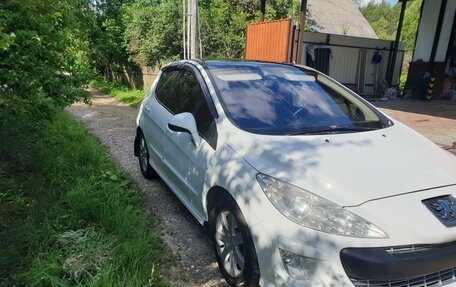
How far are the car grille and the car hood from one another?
1.44 ft

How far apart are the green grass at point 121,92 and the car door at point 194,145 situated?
27.6 ft

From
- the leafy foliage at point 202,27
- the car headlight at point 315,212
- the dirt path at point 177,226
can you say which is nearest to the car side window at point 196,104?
the car headlight at point 315,212

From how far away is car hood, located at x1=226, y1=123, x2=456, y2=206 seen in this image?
2.17 meters

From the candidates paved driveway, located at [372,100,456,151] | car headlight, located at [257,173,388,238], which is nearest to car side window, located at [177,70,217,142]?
car headlight, located at [257,173,388,238]

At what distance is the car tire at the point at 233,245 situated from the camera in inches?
93.8

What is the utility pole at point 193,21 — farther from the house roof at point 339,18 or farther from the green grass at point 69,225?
the house roof at point 339,18

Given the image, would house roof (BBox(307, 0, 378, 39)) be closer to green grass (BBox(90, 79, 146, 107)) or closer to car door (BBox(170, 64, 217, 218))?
green grass (BBox(90, 79, 146, 107))

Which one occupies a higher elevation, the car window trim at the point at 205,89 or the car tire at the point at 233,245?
the car window trim at the point at 205,89

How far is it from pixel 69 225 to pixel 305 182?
222cm

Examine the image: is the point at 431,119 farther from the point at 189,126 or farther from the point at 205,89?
the point at 189,126

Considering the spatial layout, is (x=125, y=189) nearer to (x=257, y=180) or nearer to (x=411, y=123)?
(x=257, y=180)

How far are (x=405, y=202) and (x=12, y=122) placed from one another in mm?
3632

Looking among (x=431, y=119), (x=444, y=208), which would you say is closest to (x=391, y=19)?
(x=431, y=119)

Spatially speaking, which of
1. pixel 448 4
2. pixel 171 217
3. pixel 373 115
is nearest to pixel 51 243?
pixel 171 217
